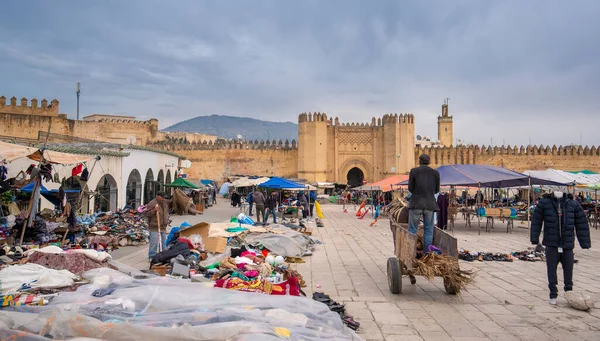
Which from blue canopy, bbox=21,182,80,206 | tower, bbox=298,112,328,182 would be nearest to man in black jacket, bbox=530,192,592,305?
blue canopy, bbox=21,182,80,206

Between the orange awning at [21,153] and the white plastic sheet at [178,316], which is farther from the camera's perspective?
the orange awning at [21,153]

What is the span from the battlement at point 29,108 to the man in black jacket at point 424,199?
1390 inches

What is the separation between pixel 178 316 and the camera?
364 cm

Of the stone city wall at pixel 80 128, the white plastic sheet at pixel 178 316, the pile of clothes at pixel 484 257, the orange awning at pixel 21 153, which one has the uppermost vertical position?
the stone city wall at pixel 80 128

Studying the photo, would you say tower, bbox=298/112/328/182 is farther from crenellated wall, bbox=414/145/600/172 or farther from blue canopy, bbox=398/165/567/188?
blue canopy, bbox=398/165/567/188

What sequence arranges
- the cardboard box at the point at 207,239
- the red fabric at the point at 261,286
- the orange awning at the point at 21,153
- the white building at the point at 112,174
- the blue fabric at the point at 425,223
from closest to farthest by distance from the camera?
the red fabric at the point at 261,286
the blue fabric at the point at 425,223
the orange awning at the point at 21,153
the cardboard box at the point at 207,239
the white building at the point at 112,174

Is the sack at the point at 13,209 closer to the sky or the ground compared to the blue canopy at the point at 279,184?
closer to the ground

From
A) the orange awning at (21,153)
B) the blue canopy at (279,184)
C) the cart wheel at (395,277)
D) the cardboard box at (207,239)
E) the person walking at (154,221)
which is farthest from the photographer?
the blue canopy at (279,184)

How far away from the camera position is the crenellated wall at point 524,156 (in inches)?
1551

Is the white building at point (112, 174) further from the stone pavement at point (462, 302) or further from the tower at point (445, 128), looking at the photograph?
the tower at point (445, 128)

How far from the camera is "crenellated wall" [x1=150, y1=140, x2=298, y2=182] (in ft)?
129

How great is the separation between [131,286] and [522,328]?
3.97 meters

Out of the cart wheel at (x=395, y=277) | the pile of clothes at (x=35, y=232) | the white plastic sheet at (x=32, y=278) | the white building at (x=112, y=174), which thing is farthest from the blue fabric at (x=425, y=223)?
the white building at (x=112, y=174)

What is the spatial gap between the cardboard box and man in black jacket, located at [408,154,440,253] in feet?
12.6
